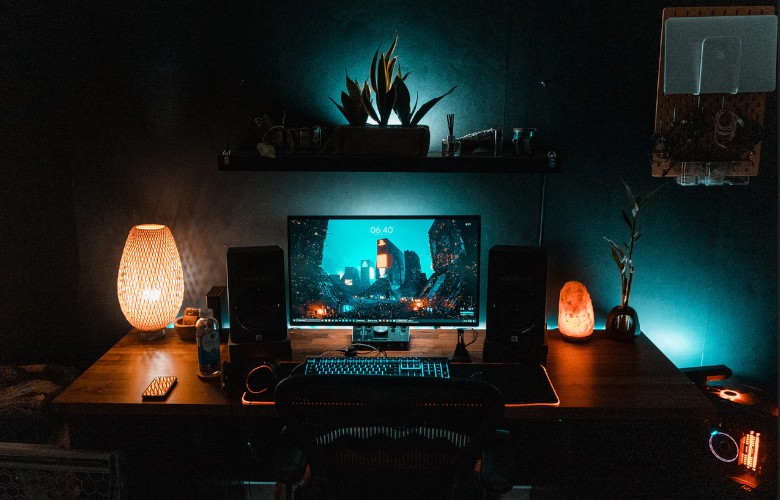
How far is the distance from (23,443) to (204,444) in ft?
2.08

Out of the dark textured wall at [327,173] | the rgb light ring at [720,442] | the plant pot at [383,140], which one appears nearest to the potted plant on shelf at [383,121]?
the plant pot at [383,140]

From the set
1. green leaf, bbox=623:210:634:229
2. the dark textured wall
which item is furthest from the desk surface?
green leaf, bbox=623:210:634:229

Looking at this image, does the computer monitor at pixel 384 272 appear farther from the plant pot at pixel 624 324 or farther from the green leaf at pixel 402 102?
the plant pot at pixel 624 324

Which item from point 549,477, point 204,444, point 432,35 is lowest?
point 549,477

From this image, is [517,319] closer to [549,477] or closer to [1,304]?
[549,477]

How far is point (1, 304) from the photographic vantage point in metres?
2.55

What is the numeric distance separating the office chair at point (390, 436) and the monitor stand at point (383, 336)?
0.71 m

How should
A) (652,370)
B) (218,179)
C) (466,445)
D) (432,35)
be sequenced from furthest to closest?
(218,179), (432,35), (652,370), (466,445)

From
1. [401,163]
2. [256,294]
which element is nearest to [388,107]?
[401,163]

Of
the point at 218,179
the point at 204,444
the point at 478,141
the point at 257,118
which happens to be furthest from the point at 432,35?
the point at 204,444

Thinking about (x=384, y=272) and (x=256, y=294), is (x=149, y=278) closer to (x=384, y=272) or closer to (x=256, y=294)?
(x=256, y=294)

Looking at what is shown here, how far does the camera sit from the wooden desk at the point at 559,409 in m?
1.89

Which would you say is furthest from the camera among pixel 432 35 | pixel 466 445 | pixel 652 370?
pixel 432 35

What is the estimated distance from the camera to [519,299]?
2.19m
